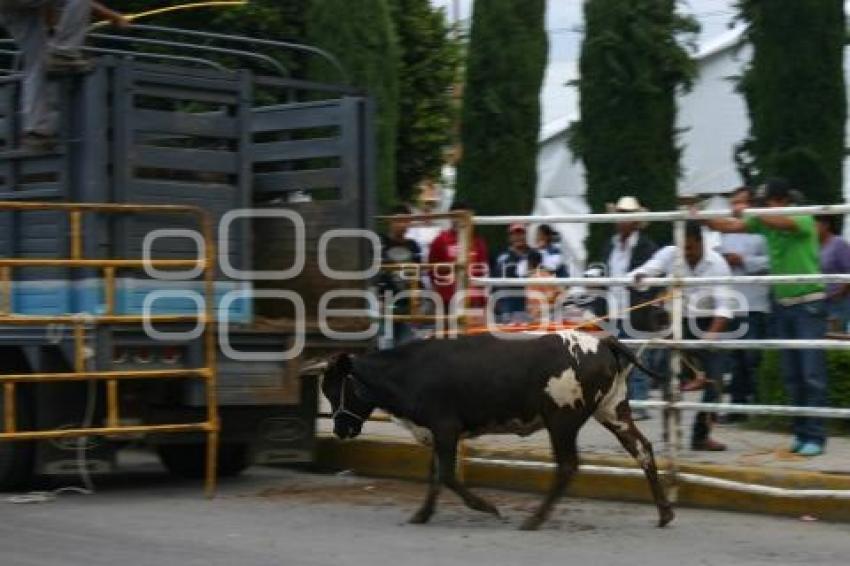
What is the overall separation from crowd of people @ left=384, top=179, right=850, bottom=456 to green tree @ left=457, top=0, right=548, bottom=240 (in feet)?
21.4

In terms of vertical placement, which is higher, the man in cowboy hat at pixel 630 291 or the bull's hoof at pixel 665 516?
the man in cowboy hat at pixel 630 291

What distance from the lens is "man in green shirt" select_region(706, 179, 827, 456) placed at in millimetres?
9953

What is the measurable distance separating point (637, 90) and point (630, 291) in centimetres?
687

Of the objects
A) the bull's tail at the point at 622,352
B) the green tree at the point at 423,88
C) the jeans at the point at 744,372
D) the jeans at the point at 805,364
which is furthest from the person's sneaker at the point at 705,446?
the green tree at the point at 423,88

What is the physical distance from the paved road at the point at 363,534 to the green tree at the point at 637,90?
283 inches

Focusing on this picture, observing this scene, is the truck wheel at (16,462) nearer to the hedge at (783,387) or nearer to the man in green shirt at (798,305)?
the man in green shirt at (798,305)

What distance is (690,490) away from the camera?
9.88 metres

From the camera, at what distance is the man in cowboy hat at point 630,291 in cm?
1048

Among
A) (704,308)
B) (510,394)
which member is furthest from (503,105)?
(510,394)

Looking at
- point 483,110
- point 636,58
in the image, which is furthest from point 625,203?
point 483,110

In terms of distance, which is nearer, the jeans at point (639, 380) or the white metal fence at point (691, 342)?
the white metal fence at point (691, 342)

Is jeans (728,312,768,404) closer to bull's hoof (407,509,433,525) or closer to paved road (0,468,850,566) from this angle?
paved road (0,468,850,566)

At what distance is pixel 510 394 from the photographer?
30.0ft

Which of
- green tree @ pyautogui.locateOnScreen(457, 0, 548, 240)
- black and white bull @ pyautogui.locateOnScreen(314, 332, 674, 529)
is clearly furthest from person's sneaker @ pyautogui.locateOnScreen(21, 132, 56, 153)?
green tree @ pyautogui.locateOnScreen(457, 0, 548, 240)
